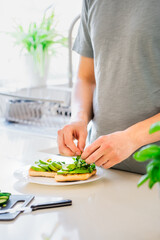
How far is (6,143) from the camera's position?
162cm

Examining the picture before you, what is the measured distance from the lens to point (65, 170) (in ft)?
3.45

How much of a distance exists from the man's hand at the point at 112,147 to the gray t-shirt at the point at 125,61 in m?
0.15

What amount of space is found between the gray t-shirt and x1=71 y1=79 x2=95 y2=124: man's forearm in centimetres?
5

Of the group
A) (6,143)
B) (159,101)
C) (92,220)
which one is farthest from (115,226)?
(6,143)

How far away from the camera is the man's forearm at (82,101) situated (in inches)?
50.1

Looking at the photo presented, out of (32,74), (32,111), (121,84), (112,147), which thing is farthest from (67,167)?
(32,74)

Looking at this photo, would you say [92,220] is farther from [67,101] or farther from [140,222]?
[67,101]

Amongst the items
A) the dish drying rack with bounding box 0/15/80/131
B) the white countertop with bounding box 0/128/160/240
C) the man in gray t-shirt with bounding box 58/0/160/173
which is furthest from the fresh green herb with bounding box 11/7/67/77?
the white countertop with bounding box 0/128/160/240

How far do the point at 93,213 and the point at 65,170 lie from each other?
0.73 feet

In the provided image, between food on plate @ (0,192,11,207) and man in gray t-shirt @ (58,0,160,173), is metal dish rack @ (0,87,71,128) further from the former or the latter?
food on plate @ (0,192,11,207)

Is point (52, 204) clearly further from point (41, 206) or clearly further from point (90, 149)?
point (90, 149)

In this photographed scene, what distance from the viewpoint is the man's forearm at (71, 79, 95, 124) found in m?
1.27

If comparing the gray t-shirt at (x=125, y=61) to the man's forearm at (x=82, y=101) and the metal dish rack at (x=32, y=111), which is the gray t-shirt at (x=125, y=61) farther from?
the metal dish rack at (x=32, y=111)

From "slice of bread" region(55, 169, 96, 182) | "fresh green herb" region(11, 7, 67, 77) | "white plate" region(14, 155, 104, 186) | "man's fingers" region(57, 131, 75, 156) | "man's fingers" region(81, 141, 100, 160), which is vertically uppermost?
"fresh green herb" region(11, 7, 67, 77)
